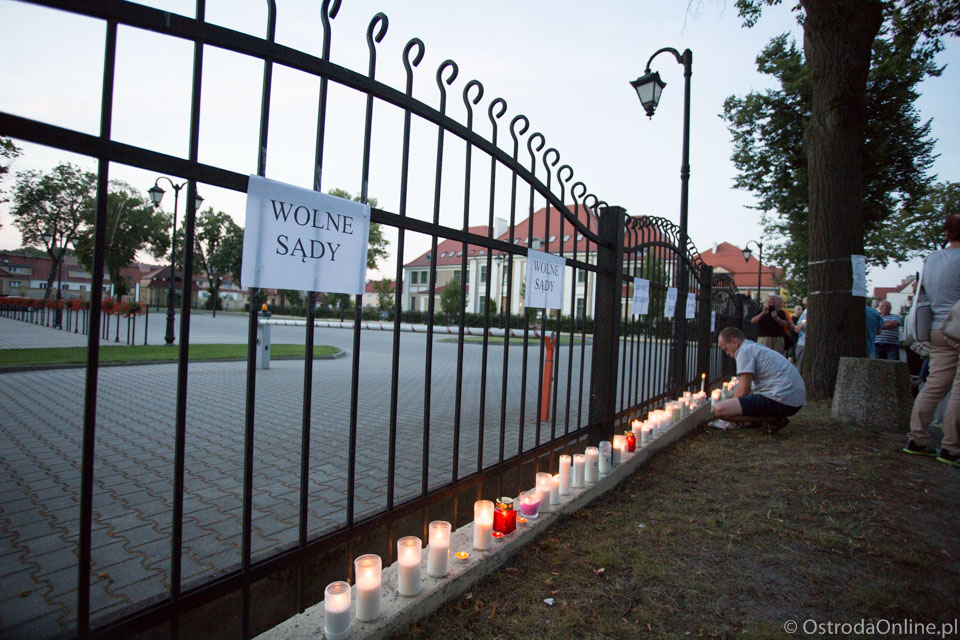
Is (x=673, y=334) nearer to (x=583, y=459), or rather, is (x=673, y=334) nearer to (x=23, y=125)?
(x=583, y=459)

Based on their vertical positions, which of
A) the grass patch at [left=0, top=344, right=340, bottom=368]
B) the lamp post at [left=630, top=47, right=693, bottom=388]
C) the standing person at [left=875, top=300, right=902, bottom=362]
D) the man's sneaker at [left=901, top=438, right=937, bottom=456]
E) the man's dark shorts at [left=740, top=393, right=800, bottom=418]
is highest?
the lamp post at [left=630, top=47, right=693, bottom=388]

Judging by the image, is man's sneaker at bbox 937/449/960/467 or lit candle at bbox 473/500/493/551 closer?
lit candle at bbox 473/500/493/551

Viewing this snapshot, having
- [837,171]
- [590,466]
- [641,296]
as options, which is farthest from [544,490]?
[837,171]

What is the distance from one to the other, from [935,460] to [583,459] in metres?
3.43

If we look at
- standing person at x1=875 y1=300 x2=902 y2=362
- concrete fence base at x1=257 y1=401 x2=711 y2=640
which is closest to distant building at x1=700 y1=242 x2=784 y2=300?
standing person at x1=875 y1=300 x2=902 y2=362

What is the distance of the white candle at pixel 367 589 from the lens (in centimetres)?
168

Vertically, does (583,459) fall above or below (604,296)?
below

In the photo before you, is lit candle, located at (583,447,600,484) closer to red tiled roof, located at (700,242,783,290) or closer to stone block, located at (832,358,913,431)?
stone block, located at (832,358,913,431)

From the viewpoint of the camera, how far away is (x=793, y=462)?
401 cm

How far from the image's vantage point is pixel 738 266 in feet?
202

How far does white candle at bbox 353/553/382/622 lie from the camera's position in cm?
168

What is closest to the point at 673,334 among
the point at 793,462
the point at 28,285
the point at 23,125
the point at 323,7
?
the point at 793,462

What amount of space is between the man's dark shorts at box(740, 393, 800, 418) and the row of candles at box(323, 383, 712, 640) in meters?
2.02

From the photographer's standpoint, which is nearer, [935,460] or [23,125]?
[23,125]
